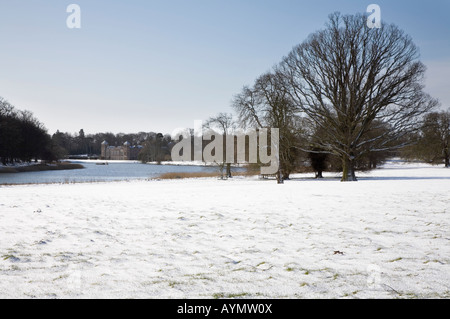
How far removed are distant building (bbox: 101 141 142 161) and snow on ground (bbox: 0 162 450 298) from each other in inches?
6416

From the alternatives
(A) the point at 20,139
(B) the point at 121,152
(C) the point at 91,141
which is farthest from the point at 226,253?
(C) the point at 91,141

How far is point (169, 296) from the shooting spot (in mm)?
3463

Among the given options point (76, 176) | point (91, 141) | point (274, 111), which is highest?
point (91, 141)

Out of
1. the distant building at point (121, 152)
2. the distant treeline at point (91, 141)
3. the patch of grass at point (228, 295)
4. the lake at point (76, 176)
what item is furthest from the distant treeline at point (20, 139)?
the distant building at point (121, 152)

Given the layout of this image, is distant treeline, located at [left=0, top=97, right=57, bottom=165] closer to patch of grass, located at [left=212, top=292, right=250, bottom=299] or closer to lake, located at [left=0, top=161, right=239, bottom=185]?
lake, located at [left=0, top=161, right=239, bottom=185]

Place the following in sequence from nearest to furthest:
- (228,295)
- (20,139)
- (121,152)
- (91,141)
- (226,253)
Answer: (228,295) → (226,253) → (20,139) → (121,152) → (91,141)

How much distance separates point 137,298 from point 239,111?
1201 inches

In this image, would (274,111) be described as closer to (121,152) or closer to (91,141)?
(121,152)

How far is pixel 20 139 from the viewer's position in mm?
64188

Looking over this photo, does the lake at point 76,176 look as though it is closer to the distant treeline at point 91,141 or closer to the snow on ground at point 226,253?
the snow on ground at point 226,253

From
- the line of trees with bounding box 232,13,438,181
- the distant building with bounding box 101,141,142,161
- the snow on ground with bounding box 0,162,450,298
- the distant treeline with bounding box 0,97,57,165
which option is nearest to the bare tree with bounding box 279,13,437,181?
the line of trees with bounding box 232,13,438,181

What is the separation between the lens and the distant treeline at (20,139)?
195ft

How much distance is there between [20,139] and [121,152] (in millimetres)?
104008
